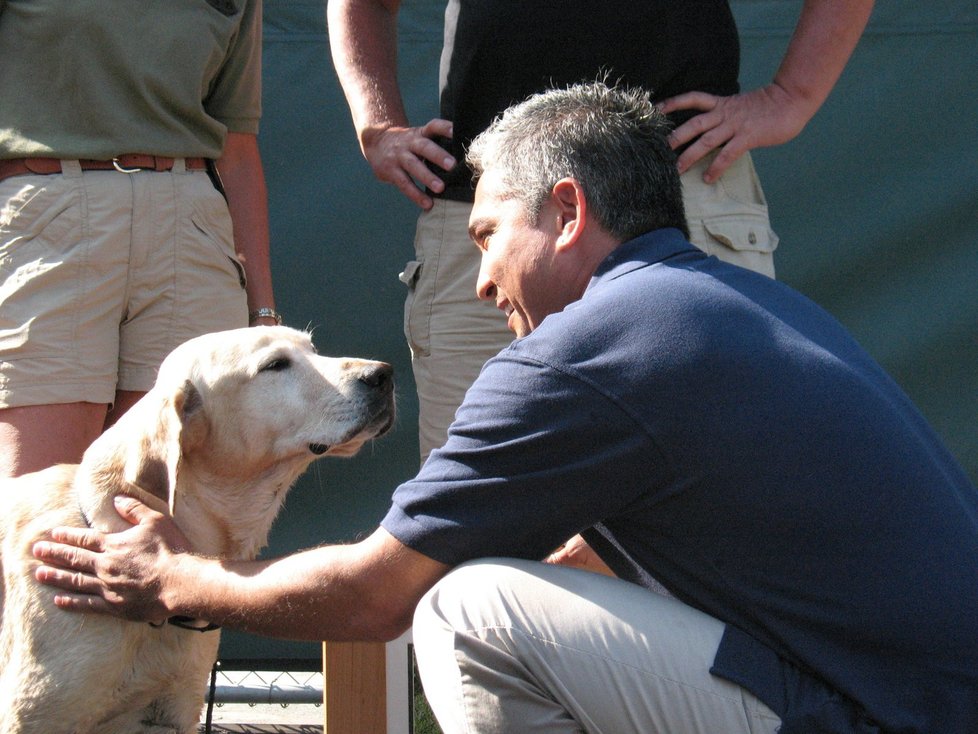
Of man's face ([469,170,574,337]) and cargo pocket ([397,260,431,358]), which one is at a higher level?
man's face ([469,170,574,337])

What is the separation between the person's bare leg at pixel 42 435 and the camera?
289 centimetres

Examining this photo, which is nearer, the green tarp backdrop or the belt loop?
the belt loop

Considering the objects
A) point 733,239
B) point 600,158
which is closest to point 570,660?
point 600,158

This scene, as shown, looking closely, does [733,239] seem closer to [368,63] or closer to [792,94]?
[792,94]

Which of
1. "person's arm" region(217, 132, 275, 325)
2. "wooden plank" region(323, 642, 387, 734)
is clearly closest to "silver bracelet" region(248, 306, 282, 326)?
"person's arm" region(217, 132, 275, 325)

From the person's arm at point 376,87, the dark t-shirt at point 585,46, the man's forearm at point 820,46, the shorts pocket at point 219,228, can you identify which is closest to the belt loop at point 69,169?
the shorts pocket at point 219,228

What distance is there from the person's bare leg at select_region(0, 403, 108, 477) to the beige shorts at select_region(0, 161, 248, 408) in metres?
0.04

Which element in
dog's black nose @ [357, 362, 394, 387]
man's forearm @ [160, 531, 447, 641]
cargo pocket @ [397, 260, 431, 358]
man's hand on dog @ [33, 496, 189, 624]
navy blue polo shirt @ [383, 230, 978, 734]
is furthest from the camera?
cargo pocket @ [397, 260, 431, 358]

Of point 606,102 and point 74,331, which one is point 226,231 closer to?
point 74,331

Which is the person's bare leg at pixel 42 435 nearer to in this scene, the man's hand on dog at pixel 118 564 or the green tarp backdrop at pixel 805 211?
the man's hand on dog at pixel 118 564

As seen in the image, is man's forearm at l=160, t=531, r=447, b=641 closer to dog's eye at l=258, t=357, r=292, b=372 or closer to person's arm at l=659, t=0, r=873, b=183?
dog's eye at l=258, t=357, r=292, b=372

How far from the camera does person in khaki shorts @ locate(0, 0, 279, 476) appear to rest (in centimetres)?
294

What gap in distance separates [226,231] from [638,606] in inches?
68.5

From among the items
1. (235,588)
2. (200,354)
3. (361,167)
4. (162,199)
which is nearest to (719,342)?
(235,588)
